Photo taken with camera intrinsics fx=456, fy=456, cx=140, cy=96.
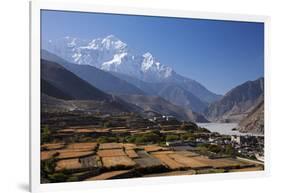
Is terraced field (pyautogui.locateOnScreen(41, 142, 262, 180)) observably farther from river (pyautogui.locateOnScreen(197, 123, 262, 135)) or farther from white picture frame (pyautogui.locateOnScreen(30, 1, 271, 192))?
river (pyautogui.locateOnScreen(197, 123, 262, 135))

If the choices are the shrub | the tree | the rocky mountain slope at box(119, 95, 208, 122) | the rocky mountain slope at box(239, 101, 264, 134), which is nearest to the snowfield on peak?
the rocky mountain slope at box(119, 95, 208, 122)

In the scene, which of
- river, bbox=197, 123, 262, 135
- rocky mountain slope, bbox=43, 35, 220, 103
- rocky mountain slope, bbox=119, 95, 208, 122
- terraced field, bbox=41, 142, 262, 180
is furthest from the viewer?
river, bbox=197, 123, 262, 135

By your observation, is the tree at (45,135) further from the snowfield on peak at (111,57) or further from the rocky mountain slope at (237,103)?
the rocky mountain slope at (237,103)

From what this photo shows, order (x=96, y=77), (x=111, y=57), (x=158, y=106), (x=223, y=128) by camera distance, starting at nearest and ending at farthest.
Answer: (x=96, y=77), (x=111, y=57), (x=158, y=106), (x=223, y=128)

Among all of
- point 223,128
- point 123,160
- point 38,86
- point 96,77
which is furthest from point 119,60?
point 223,128

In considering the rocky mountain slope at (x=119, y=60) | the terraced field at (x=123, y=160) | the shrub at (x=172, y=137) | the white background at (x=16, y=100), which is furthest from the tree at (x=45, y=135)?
the shrub at (x=172, y=137)

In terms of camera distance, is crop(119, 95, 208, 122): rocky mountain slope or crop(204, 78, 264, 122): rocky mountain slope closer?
crop(119, 95, 208, 122): rocky mountain slope

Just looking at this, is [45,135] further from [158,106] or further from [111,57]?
[158,106]
